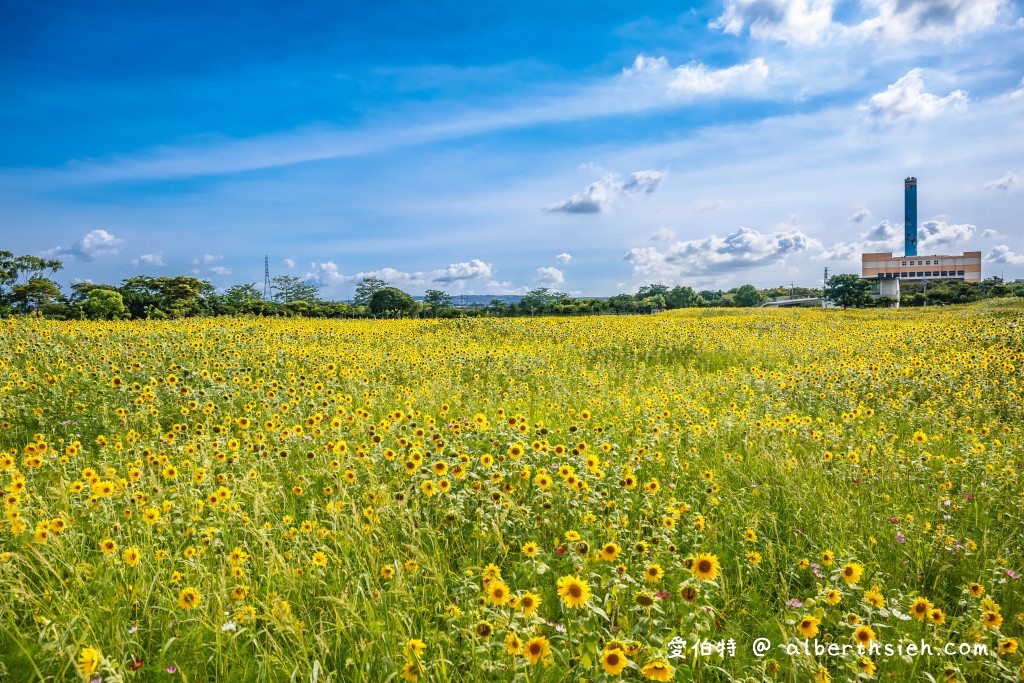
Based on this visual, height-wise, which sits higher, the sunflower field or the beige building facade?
the beige building facade

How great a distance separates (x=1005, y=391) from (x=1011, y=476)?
15.4 ft

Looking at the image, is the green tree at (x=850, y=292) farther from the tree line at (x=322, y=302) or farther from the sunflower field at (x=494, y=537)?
the sunflower field at (x=494, y=537)

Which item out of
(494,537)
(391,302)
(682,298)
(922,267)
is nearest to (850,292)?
(391,302)

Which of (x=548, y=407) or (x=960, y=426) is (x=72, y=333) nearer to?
(x=548, y=407)

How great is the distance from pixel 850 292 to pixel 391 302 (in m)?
43.6

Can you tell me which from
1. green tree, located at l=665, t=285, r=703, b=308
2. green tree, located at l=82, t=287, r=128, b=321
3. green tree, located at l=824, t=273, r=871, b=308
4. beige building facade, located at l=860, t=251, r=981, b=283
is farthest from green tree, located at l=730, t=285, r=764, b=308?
green tree, located at l=82, t=287, r=128, b=321

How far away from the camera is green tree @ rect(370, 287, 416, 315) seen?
56531mm

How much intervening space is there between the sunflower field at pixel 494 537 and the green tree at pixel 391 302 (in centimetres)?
4997

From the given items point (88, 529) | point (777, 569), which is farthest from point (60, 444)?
point (777, 569)

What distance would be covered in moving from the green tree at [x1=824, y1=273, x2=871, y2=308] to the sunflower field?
4486 cm

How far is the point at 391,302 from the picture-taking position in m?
56.8

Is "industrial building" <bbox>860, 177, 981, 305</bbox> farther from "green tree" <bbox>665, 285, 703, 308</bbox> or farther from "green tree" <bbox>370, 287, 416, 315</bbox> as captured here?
"green tree" <bbox>370, 287, 416, 315</bbox>

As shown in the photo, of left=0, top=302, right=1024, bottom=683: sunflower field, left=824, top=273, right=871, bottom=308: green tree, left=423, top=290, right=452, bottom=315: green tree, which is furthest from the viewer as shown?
left=423, top=290, right=452, bottom=315: green tree

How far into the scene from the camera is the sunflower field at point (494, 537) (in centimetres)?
221
